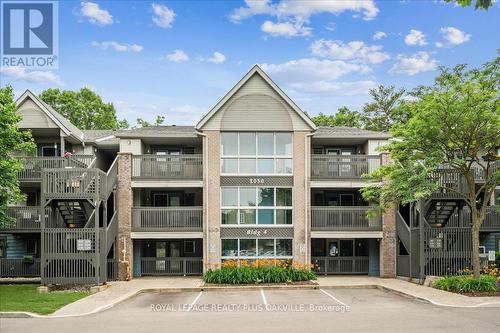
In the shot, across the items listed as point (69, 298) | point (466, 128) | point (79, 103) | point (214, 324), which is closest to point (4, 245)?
point (69, 298)

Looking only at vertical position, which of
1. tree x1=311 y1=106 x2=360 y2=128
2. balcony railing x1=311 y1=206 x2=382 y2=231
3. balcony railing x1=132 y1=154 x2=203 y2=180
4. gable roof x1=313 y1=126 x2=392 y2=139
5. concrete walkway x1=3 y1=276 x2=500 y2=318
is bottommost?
concrete walkway x1=3 y1=276 x2=500 y2=318

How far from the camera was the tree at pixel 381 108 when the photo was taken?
2114 inches

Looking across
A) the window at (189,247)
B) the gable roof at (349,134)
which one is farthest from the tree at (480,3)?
the window at (189,247)

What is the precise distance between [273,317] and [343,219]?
1365 cm

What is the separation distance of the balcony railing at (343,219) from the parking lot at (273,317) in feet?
26.1

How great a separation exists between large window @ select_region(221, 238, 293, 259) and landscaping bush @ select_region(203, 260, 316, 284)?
257cm

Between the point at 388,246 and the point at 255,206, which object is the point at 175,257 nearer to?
the point at 255,206

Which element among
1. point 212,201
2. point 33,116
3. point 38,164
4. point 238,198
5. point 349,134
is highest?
point 33,116

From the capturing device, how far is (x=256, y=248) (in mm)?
27688

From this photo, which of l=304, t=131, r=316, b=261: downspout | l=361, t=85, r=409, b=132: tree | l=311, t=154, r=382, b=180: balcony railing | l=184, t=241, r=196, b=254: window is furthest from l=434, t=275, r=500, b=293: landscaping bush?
l=361, t=85, r=409, b=132: tree

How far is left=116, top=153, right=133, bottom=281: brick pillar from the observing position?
89.4ft

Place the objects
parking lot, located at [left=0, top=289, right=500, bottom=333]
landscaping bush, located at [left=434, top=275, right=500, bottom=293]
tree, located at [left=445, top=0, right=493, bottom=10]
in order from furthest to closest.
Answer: landscaping bush, located at [left=434, top=275, right=500, bottom=293] → parking lot, located at [left=0, top=289, right=500, bottom=333] → tree, located at [left=445, top=0, right=493, bottom=10]

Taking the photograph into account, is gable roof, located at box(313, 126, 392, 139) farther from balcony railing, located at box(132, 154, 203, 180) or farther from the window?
the window

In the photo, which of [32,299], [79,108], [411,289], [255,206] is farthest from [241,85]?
[79,108]
